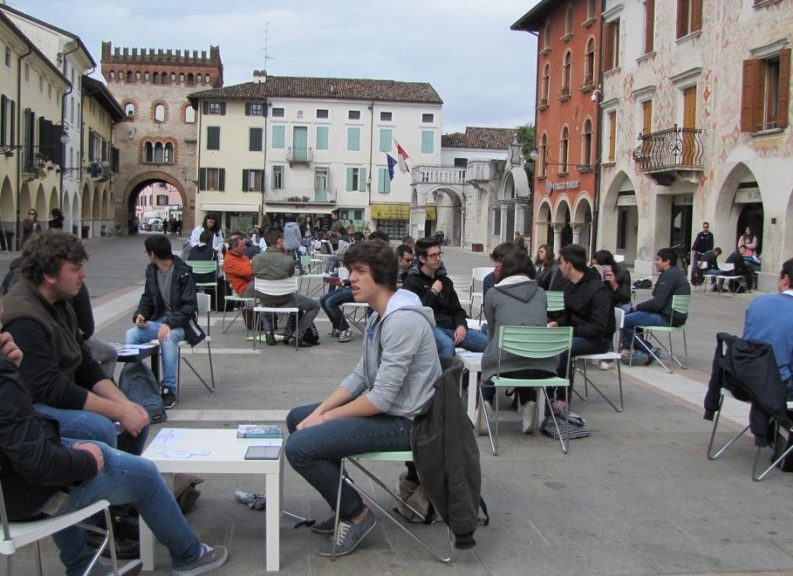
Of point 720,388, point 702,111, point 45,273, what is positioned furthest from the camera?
point 702,111

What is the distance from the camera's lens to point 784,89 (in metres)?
20.3

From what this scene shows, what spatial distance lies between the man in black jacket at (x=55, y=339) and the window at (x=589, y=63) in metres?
30.9

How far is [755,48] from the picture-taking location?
21.4 meters

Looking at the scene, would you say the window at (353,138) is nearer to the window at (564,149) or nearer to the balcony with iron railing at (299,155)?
the balcony with iron railing at (299,155)

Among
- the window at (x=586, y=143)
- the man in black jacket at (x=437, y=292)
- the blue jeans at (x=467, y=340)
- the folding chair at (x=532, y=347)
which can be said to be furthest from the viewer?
the window at (x=586, y=143)

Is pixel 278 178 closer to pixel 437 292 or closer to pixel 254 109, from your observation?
pixel 254 109

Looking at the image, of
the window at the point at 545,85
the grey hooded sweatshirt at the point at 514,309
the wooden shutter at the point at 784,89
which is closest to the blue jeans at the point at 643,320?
the grey hooded sweatshirt at the point at 514,309

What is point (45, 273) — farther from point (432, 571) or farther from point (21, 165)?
point (21, 165)

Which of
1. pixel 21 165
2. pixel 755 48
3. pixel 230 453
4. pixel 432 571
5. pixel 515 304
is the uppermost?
pixel 755 48

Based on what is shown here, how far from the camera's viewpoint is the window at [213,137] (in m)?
59.1

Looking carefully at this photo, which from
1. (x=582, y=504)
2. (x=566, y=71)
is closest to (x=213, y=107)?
(x=566, y=71)

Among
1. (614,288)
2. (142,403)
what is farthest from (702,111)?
(142,403)

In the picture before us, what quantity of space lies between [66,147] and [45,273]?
44.1 m

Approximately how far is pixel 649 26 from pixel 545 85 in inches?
397
